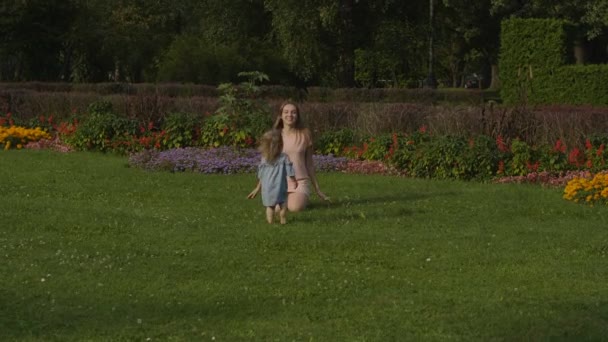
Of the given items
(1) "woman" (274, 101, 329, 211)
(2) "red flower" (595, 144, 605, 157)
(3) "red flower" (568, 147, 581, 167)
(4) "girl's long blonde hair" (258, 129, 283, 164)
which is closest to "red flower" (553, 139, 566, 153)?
(3) "red flower" (568, 147, 581, 167)

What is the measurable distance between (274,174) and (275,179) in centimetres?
9

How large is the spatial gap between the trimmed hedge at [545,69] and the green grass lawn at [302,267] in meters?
10.7

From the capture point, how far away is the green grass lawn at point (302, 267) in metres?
6.76

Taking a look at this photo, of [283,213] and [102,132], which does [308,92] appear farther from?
[283,213]

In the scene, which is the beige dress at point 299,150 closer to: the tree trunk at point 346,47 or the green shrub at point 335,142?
the green shrub at point 335,142

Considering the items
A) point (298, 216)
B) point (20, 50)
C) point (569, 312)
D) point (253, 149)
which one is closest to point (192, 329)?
point (569, 312)

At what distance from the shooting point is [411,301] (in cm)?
734

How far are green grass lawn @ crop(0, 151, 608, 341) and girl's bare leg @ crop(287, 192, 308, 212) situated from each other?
27 cm

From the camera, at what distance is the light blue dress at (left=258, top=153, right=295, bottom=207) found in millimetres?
10734

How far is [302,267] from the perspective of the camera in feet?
27.9

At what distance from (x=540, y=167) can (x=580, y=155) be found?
0.68 m

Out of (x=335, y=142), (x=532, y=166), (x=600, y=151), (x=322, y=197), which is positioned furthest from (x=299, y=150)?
(x=335, y=142)

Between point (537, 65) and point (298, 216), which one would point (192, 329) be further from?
point (537, 65)

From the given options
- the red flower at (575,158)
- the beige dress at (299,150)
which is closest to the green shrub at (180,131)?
the beige dress at (299,150)
